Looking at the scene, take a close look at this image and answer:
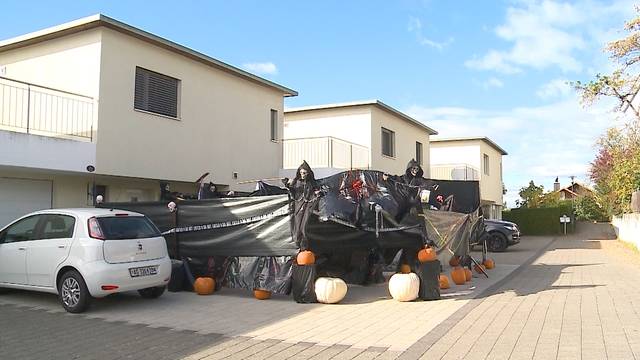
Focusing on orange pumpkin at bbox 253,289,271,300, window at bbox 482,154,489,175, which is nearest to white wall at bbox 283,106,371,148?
orange pumpkin at bbox 253,289,271,300

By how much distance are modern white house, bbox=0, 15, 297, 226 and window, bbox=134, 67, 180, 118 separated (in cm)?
3

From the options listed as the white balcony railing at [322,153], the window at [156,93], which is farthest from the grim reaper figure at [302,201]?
the white balcony railing at [322,153]

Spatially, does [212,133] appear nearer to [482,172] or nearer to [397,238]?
[397,238]

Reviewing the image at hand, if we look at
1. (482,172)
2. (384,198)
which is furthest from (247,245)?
(482,172)

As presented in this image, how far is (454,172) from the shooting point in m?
36.6

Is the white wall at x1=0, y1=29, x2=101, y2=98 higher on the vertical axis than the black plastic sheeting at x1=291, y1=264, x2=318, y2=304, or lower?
higher

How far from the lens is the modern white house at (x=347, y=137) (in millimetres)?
22609

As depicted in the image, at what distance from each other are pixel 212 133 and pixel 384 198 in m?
8.46

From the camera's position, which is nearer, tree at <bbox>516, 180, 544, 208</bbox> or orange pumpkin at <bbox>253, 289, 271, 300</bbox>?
orange pumpkin at <bbox>253, 289, 271, 300</bbox>

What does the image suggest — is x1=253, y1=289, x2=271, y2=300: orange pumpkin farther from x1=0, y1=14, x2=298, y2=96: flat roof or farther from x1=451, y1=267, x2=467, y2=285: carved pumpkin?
x1=0, y1=14, x2=298, y2=96: flat roof

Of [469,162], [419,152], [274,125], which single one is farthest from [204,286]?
[469,162]

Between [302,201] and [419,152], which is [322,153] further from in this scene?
[302,201]

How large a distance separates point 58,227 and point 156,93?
7617 mm

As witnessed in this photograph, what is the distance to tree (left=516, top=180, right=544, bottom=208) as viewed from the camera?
56.9 m
